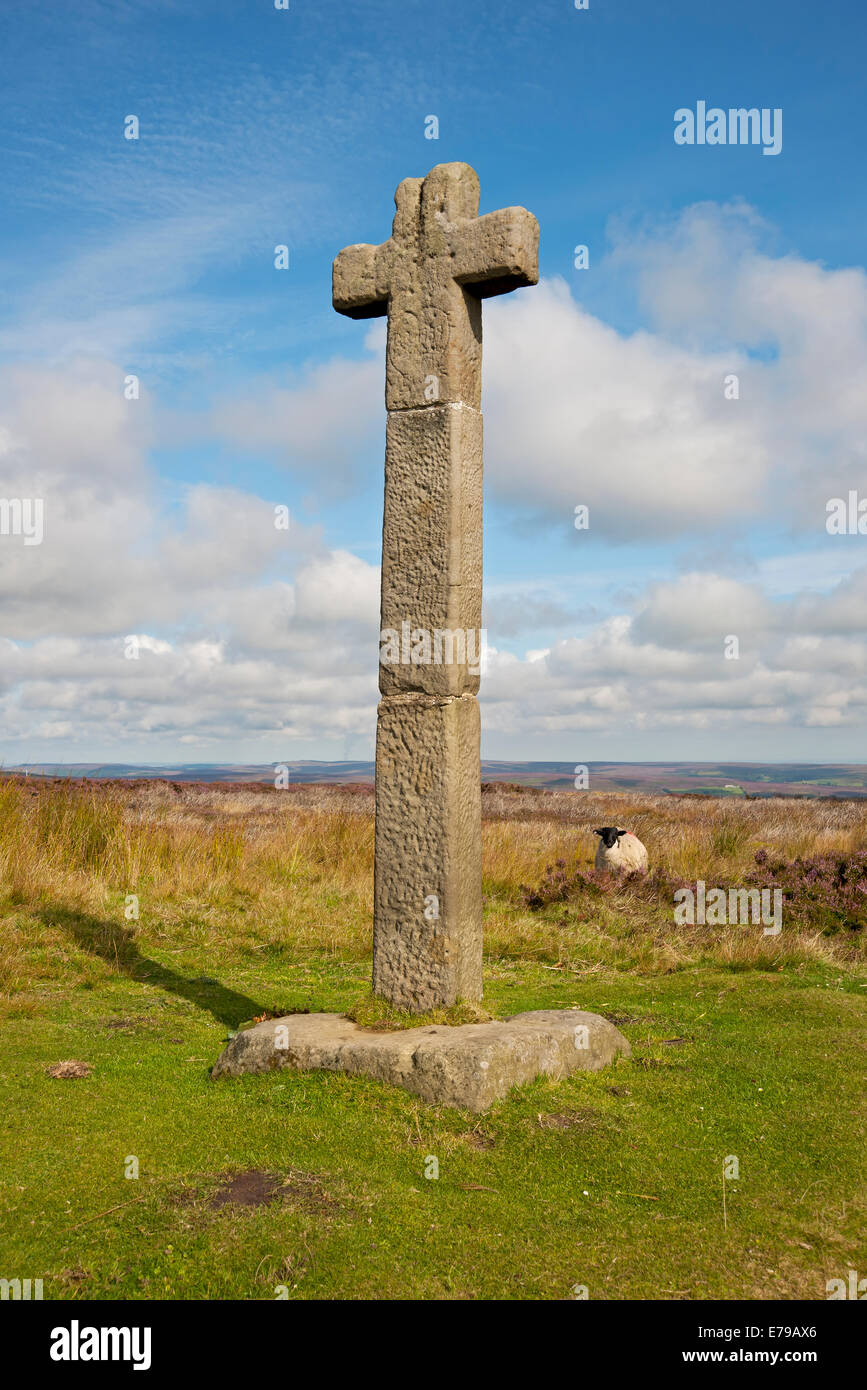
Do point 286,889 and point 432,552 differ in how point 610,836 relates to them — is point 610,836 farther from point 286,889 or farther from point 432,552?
point 432,552

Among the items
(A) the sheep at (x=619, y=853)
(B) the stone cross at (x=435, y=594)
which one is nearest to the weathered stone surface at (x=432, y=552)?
(B) the stone cross at (x=435, y=594)

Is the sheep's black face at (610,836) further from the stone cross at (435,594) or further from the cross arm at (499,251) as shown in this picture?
the cross arm at (499,251)

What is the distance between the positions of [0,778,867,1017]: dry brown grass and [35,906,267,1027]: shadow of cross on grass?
18 centimetres

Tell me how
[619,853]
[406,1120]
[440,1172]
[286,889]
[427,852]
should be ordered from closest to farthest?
1. [440,1172]
2. [406,1120]
3. [427,852]
4. [286,889]
5. [619,853]

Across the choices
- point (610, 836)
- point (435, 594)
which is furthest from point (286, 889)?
point (435, 594)

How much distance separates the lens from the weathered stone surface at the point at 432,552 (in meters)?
5.81

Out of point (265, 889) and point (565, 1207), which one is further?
point (265, 889)

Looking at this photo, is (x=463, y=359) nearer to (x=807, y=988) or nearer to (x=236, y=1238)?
(x=236, y=1238)

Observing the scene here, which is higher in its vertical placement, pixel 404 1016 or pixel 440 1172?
pixel 404 1016

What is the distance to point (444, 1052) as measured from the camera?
506 cm

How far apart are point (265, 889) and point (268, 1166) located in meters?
7.21

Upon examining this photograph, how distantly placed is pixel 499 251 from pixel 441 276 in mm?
410
